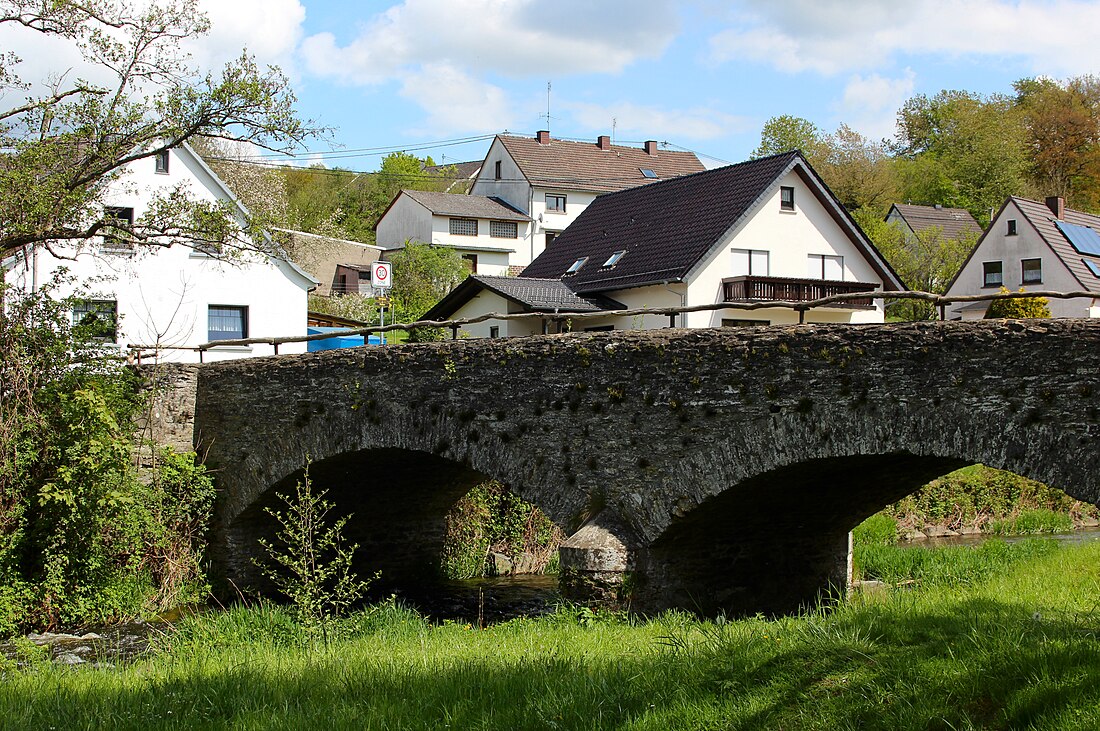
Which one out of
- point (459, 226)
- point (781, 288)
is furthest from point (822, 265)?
point (459, 226)

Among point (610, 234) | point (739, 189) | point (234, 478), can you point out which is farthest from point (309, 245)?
point (234, 478)

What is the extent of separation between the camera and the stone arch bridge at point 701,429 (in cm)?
938

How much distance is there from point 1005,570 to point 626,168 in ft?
149

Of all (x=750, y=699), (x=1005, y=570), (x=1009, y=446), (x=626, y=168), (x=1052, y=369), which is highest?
(x=626, y=168)

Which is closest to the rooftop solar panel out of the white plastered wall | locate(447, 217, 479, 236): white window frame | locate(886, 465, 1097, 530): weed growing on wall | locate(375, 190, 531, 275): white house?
the white plastered wall

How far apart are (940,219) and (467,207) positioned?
879 inches

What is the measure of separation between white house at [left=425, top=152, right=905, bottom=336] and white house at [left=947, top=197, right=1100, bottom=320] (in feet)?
26.7

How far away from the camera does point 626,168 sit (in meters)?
59.5

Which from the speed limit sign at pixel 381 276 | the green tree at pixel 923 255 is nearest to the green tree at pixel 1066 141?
the green tree at pixel 923 255

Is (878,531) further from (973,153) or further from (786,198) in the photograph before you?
(973,153)

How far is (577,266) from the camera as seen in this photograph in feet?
110

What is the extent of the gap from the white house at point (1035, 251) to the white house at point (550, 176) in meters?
18.5

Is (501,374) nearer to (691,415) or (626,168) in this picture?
(691,415)

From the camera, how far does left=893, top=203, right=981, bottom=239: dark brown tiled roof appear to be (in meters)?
53.1
